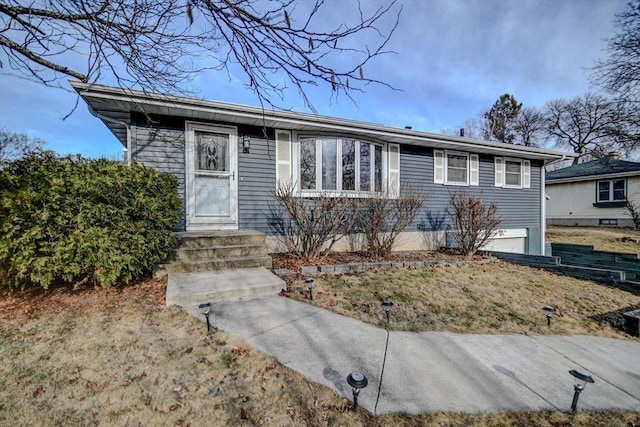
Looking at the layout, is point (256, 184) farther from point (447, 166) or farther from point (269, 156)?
point (447, 166)

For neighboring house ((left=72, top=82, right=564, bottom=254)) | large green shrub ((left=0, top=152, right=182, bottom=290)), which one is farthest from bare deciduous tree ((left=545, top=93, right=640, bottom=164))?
large green shrub ((left=0, top=152, right=182, bottom=290))

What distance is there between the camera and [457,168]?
30.6ft

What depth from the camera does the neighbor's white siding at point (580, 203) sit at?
16453 millimetres

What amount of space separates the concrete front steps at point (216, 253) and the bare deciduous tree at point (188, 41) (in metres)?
2.54

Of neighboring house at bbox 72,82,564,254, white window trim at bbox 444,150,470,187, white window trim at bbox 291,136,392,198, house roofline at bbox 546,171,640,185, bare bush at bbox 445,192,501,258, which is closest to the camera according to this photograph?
neighboring house at bbox 72,82,564,254

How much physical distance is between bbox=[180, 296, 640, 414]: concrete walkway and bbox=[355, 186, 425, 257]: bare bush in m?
3.37

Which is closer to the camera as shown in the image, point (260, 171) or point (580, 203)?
point (260, 171)

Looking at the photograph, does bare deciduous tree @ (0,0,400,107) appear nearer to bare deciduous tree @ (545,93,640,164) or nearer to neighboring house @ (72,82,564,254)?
neighboring house @ (72,82,564,254)

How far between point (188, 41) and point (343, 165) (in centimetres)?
468

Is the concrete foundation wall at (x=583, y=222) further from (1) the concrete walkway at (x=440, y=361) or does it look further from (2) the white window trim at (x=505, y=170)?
(1) the concrete walkway at (x=440, y=361)

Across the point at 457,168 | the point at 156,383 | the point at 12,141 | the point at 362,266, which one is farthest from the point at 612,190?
the point at 12,141

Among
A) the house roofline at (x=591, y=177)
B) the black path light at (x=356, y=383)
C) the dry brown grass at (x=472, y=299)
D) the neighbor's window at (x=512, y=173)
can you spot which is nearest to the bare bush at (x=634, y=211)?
the house roofline at (x=591, y=177)

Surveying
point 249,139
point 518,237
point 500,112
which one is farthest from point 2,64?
point 500,112

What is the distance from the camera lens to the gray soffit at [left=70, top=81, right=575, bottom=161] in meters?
4.93
